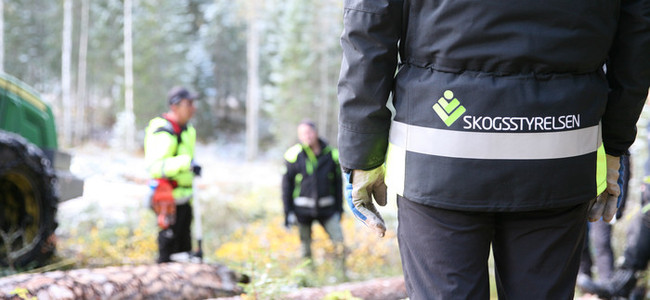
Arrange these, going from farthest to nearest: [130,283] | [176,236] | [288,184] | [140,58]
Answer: [140,58] → [288,184] → [176,236] → [130,283]

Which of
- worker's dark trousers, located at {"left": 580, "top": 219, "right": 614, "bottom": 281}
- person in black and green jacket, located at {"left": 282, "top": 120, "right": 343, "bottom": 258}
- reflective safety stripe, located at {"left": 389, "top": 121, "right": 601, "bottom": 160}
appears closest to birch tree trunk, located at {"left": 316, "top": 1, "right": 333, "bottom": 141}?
person in black and green jacket, located at {"left": 282, "top": 120, "right": 343, "bottom": 258}

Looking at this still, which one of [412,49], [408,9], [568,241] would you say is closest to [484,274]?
[568,241]

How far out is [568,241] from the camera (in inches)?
69.3

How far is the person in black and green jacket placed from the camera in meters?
7.38

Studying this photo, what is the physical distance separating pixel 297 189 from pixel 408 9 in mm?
5881

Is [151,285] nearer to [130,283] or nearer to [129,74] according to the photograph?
[130,283]

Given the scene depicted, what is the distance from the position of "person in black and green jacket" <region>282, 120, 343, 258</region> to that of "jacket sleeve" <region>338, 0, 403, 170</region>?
216 inches

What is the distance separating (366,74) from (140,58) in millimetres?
24575

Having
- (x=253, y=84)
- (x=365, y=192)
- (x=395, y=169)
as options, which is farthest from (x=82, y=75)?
(x=395, y=169)

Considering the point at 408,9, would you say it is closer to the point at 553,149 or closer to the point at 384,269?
the point at 553,149

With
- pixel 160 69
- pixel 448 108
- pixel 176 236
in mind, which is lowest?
pixel 176 236

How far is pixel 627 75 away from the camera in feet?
6.20

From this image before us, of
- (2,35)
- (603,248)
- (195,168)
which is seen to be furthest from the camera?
(2,35)

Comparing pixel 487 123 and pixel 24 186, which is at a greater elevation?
pixel 487 123
